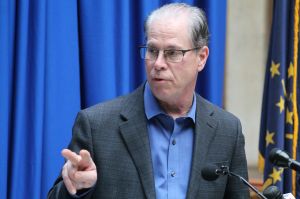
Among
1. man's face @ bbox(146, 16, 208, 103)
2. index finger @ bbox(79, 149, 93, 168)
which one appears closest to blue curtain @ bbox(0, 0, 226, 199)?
man's face @ bbox(146, 16, 208, 103)

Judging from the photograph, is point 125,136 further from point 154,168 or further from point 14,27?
point 14,27

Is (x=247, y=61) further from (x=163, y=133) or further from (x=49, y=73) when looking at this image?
(x=163, y=133)

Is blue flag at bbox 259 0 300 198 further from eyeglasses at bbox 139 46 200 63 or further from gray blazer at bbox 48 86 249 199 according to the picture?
eyeglasses at bbox 139 46 200 63

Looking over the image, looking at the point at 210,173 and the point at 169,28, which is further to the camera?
the point at 169,28

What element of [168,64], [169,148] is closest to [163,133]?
[169,148]

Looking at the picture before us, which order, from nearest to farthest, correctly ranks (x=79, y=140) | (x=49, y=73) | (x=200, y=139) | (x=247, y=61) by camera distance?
(x=79, y=140) < (x=200, y=139) < (x=49, y=73) < (x=247, y=61)

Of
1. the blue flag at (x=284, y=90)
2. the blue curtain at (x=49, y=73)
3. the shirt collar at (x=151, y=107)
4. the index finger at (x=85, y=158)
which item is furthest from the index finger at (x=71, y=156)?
the blue flag at (x=284, y=90)

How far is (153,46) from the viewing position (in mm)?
1899

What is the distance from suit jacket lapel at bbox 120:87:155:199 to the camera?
181 centimetres

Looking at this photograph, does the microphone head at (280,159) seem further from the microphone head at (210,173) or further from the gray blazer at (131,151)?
the gray blazer at (131,151)

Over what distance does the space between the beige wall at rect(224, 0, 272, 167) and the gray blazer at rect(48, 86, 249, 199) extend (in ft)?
5.77

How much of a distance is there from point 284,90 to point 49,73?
1.51 m

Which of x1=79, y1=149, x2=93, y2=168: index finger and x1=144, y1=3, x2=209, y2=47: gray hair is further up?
x1=144, y1=3, x2=209, y2=47: gray hair

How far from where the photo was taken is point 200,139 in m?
1.96
